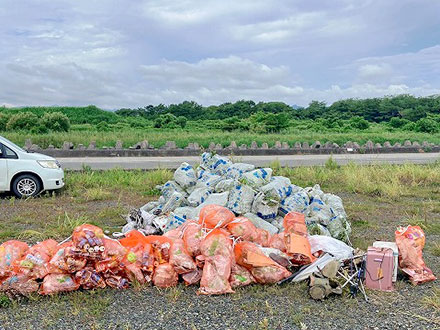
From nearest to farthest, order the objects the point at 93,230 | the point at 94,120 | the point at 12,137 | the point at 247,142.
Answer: the point at 93,230 < the point at 12,137 < the point at 247,142 < the point at 94,120

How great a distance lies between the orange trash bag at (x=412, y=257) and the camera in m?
5.43

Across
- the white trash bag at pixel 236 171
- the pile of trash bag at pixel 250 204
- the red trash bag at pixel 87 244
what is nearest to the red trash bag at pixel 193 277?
the red trash bag at pixel 87 244

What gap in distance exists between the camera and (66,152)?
17438 mm

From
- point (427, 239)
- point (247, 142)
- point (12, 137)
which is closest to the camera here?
point (427, 239)

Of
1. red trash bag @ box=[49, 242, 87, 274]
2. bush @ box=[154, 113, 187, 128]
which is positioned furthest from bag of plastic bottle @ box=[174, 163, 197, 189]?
bush @ box=[154, 113, 187, 128]

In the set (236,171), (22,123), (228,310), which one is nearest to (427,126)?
(22,123)

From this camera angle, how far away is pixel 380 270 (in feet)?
16.9

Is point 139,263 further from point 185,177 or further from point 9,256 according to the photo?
point 185,177

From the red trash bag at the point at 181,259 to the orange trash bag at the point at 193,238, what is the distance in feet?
0.18

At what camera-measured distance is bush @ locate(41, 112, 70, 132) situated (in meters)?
25.4

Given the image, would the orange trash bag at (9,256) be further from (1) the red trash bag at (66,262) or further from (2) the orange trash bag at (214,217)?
(2) the orange trash bag at (214,217)

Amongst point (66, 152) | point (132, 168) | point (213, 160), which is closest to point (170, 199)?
point (213, 160)

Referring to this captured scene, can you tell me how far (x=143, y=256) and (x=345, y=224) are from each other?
3049 millimetres

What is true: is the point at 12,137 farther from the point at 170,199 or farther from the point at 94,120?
the point at 94,120
